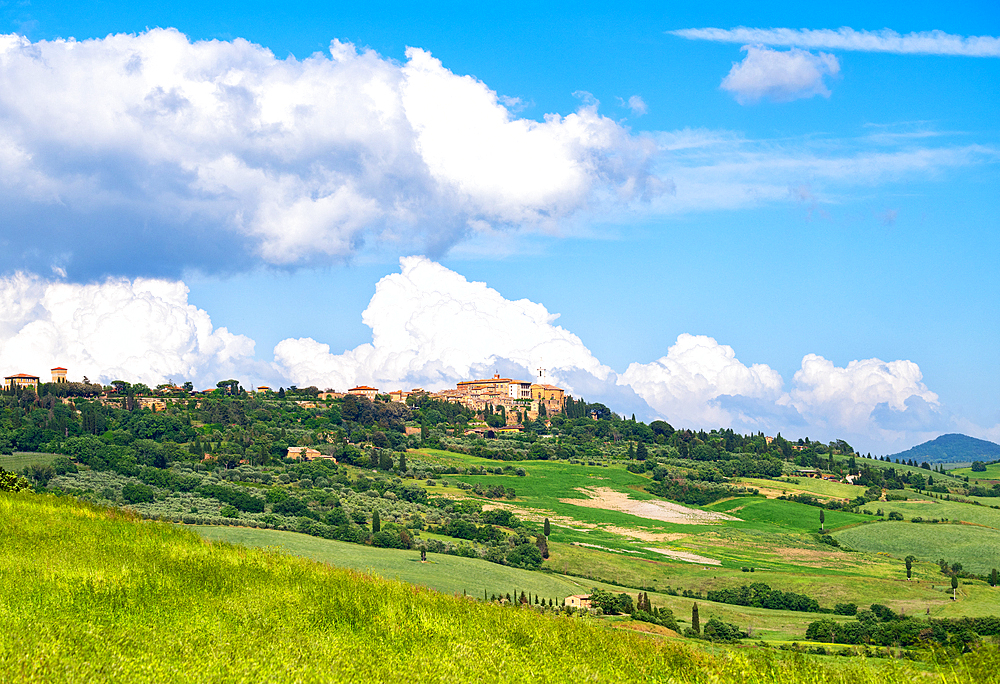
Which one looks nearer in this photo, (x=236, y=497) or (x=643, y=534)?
(x=236, y=497)

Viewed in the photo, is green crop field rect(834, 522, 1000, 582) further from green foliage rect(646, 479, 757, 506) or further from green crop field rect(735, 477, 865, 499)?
green foliage rect(646, 479, 757, 506)

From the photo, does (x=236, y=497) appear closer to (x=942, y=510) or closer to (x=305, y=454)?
(x=305, y=454)

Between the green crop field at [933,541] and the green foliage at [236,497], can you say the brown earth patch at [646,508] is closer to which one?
the green crop field at [933,541]

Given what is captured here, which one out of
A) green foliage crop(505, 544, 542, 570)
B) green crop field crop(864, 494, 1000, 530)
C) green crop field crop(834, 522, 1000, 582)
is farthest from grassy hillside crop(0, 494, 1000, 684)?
green crop field crop(864, 494, 1000, 530)

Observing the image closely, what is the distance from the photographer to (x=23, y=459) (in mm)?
136250

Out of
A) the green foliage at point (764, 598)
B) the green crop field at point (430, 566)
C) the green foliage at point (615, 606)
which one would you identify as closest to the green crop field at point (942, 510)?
the green foliage at point (764, 598)

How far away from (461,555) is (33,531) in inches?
3430

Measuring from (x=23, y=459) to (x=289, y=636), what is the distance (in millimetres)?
148678

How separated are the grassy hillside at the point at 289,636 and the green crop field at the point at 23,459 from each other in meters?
129

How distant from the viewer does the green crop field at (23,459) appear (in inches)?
4993

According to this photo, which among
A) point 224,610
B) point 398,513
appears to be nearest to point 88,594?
point 224,610

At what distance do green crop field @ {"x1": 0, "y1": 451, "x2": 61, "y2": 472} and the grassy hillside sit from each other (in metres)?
129

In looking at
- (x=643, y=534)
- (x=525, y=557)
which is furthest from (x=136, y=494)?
(x=643, y=534)

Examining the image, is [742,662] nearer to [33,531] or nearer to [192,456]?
[33,531]
